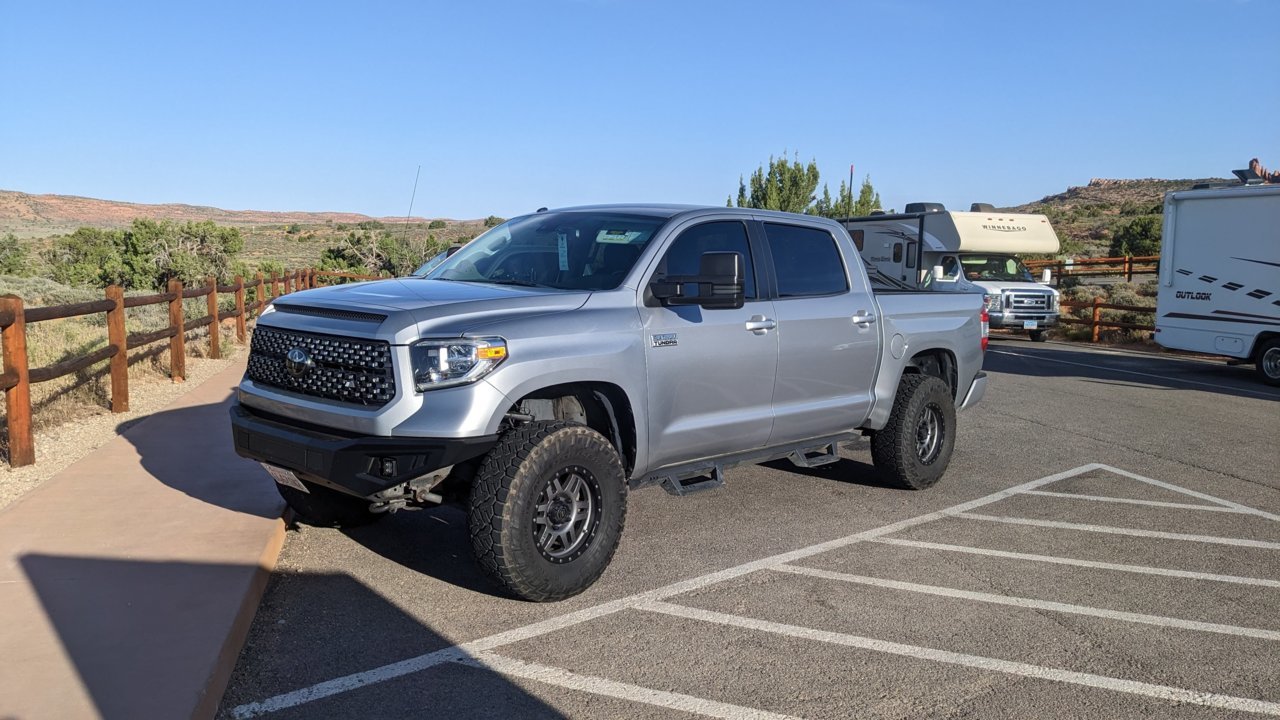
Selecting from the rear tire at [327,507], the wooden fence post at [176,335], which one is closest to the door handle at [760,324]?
the rear tire at [327,507]

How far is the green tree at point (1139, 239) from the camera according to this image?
43.1 m

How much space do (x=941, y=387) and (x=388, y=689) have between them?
4.96m

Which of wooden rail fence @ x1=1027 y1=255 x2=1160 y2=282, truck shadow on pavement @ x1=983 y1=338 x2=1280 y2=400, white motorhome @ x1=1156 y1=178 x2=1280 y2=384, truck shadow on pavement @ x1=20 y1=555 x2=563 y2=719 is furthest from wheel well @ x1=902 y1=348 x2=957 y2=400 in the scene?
wooden rail fence @ x1=1027 y1=255 x2=1160 y2=282

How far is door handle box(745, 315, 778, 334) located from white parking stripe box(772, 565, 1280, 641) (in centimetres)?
140

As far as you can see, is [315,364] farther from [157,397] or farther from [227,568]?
[157,397]

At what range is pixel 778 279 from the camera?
21.6 ft

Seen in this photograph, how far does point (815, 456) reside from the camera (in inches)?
279

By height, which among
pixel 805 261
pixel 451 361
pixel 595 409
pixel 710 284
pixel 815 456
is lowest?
pixel 815 456

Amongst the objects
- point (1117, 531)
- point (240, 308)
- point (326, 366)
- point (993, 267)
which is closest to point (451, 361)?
point (326, 366)

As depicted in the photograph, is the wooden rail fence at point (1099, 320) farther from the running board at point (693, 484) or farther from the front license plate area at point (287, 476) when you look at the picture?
the front license plate area at point (287, 476)

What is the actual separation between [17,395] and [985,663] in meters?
6.56

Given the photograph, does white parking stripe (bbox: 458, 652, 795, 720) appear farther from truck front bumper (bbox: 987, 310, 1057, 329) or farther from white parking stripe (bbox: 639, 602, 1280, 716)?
truck front bumper (bbox: 987, 310, 1057, 329)

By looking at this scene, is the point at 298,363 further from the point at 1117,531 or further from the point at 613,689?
the point at 1117,531

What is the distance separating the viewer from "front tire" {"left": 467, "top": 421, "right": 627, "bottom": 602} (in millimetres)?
4801
